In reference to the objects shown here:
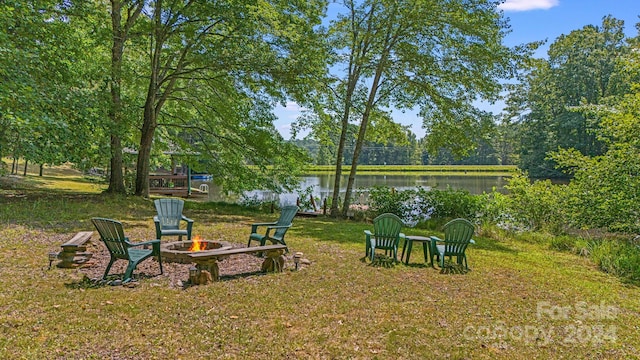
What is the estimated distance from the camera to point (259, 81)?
39.0 ft

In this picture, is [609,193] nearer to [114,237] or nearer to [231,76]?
[114,237]

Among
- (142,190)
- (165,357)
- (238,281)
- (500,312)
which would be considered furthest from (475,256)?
(142,190)

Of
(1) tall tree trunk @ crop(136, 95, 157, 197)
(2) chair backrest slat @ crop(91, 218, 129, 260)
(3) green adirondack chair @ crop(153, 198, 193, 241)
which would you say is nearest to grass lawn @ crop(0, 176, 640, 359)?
(2) chair backrest slat @ crop(91, 218, 129, 260)

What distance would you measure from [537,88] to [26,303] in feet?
131

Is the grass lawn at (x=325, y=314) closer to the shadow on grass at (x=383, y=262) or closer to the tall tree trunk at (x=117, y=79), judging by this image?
the shadow on grass at (x=383, y=262)

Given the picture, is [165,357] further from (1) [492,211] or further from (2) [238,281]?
(1) [492,211]

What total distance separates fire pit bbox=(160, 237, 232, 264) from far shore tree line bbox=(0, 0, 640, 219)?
14.6 ft

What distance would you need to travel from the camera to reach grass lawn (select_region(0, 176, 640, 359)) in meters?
3.03

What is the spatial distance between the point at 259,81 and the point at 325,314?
30.8 feet

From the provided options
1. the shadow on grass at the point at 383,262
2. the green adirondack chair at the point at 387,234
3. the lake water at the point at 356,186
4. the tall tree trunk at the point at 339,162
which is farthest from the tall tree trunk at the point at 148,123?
the shadow on grass at the point at 383,262

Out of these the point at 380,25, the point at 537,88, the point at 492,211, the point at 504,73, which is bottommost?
the point at 492,211

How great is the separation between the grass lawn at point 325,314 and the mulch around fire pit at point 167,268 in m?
0.16

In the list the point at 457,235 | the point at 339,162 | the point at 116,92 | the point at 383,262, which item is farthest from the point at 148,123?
the point at 457,235

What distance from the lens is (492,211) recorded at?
11.4 meters
